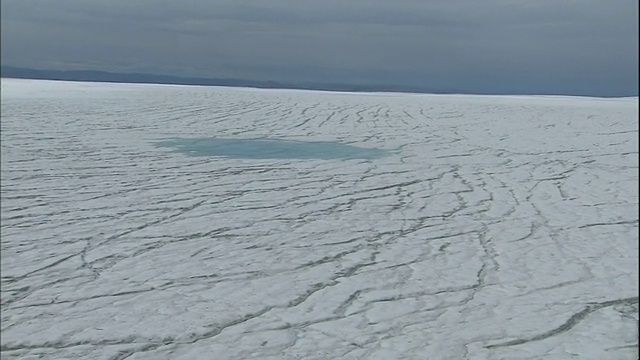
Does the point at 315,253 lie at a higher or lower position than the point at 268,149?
lower

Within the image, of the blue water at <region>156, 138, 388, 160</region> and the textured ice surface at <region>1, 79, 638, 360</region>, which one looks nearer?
the textured ice surface at <region>1, 79, 638, 360</region>

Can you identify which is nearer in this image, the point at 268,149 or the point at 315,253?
the point at 315,253

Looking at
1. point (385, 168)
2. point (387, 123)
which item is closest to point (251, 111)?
point (387, 123)

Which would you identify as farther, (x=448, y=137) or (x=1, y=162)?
(x=448, y=137)

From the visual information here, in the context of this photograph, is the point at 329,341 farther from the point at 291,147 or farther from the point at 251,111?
the point at 251,111

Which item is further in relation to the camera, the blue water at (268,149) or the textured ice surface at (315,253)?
the blue water at (268,149)
